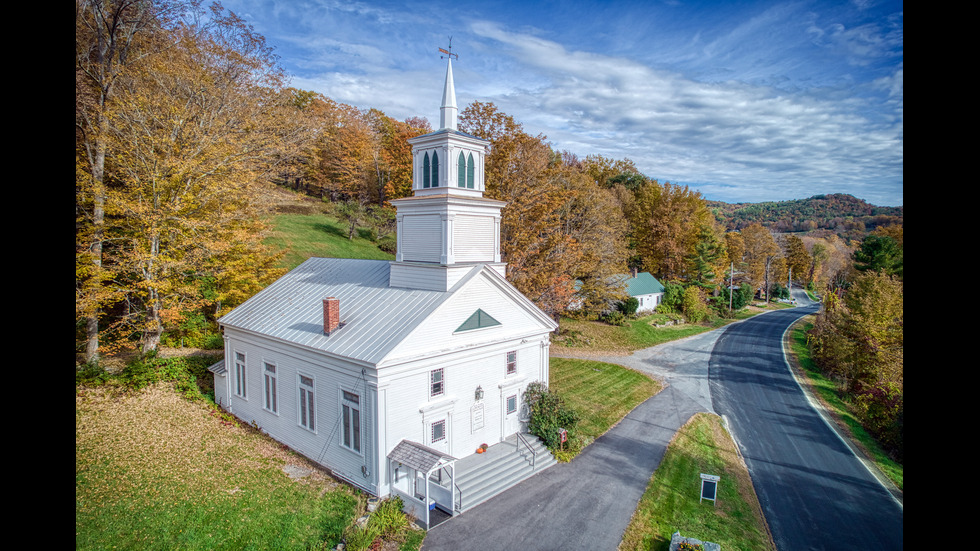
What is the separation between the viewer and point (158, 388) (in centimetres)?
2014

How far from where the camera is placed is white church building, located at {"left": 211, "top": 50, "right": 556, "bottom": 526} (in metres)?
14.6

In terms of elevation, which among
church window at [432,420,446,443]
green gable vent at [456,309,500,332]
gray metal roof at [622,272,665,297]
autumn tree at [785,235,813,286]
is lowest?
church window at [432,420,446,443]

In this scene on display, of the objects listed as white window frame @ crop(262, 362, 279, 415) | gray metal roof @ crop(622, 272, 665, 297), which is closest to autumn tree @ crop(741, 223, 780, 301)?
gray metal roof @ crop(622, 272, 665, 297)

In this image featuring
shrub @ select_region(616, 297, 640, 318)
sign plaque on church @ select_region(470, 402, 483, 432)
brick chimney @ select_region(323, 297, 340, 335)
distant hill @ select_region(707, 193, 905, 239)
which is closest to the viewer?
brick chimney @ select_region(323, 297, 340, 335)

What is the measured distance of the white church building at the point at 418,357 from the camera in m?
14.6

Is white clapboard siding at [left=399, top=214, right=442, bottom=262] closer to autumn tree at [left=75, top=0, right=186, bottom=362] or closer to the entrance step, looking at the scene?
the entrance step

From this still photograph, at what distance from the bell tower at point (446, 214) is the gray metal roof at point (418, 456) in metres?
5.40

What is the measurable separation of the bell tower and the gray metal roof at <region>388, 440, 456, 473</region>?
540 cm

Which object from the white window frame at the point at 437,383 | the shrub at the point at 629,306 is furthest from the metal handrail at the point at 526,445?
the shrub at the point at 629,306

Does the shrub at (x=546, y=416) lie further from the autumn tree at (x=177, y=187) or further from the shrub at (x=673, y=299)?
the shrub at (x=673, y=299)

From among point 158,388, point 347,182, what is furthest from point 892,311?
point 347,182

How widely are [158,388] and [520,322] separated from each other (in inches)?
617
